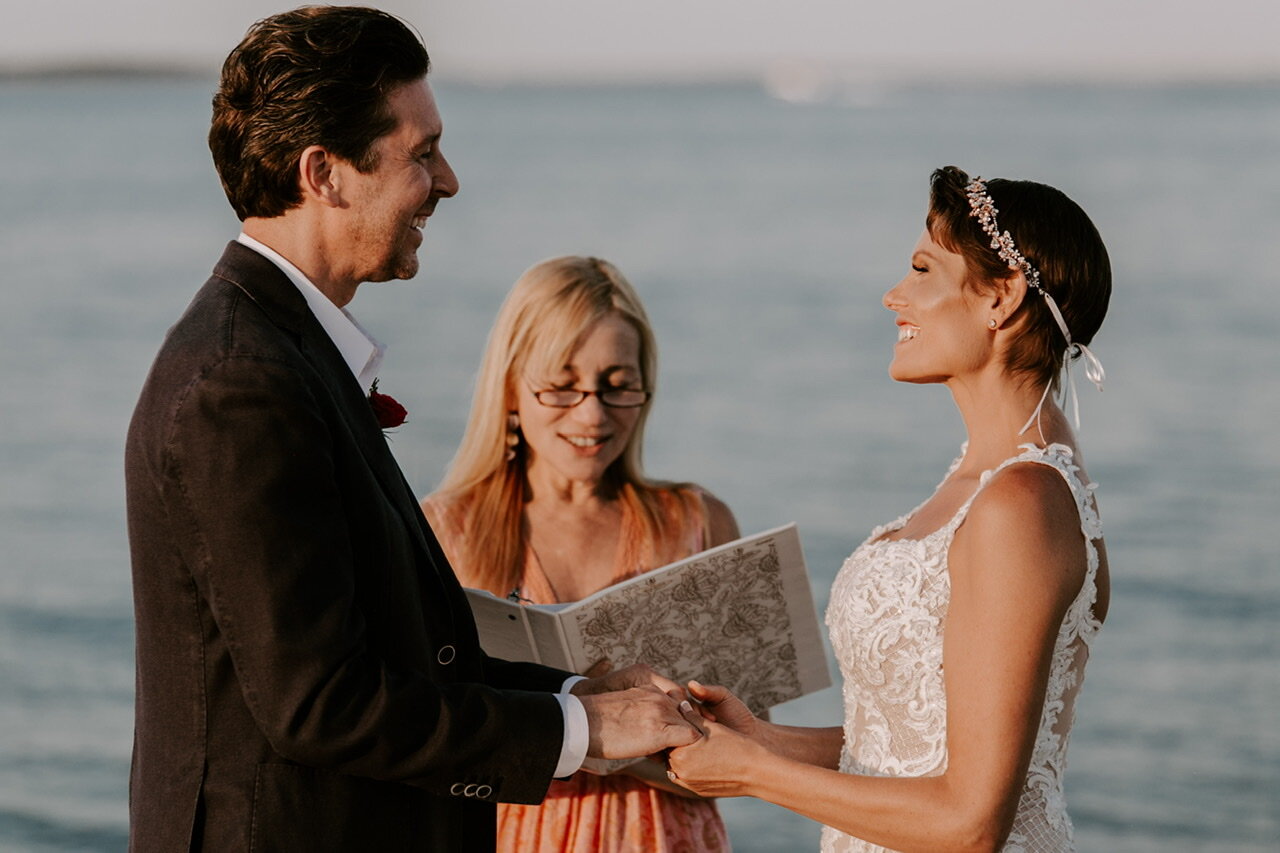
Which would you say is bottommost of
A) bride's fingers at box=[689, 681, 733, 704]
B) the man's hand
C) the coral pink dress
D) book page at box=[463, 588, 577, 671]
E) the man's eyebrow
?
the coral pink dress

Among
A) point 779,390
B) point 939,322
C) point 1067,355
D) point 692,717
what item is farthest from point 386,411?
point 779,390

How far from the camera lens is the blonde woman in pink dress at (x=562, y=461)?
4086 millimetres

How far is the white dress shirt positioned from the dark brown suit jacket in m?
0.04

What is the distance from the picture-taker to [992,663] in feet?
9.05

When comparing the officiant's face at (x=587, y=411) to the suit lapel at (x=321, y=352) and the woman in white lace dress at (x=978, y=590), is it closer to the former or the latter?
the woman in white lace dress at (x=978, y=590)

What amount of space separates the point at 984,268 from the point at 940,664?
30.2 inches

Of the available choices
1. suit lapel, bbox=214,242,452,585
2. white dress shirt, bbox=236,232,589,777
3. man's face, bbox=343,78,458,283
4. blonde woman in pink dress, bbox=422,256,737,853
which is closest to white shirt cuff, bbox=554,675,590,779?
white dress shirt, bbox=236,232,589,777

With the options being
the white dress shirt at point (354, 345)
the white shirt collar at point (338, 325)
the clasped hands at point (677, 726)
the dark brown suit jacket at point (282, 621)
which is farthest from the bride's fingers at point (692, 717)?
the white shirt collar at point (338, 325)

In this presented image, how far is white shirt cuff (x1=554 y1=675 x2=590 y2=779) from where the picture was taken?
2689mm

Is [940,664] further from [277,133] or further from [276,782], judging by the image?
[277,133]

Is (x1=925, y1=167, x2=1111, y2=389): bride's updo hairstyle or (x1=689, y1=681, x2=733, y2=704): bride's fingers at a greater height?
(x1=925, y1=167, x2=1111, y2=389): bride's updo hairstyle

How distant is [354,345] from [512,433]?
1472mm

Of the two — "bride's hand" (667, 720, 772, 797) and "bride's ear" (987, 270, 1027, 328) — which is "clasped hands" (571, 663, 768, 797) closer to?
"bride's hand" (667, 720, 772, 797)

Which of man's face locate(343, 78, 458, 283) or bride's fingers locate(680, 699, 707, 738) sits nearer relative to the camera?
man's face locate(343, 78, 458, 283)
